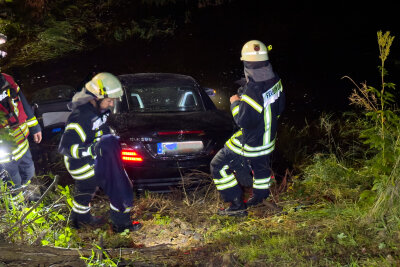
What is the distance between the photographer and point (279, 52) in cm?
1485

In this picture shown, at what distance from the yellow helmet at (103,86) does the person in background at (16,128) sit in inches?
43.4

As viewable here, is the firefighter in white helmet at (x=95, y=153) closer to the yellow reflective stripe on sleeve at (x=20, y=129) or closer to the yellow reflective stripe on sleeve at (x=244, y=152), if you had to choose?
the yellow reflective stripe on sleeve at (x=20, y=129)

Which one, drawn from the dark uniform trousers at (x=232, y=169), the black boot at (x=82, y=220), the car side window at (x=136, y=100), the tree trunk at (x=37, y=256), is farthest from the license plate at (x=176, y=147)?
the tree trunk at (x=37, y=256)

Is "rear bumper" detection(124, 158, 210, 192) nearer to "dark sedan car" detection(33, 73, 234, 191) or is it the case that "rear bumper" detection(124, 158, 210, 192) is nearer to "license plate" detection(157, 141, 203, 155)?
"dark sedan car" detection(33, 73, 234, 191)

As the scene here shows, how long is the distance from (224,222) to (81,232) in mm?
1458

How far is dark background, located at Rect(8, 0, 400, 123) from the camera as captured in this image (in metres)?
11.5

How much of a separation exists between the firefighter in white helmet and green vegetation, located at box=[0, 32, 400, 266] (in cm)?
27

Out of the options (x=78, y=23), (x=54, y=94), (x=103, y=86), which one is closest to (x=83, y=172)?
(x=103, y=86)

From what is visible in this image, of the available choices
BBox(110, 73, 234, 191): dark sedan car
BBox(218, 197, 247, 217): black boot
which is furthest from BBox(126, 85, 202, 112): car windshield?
BBox(218, 197, 247, 217): black boot

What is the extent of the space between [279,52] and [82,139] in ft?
36.4

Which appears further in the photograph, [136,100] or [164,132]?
[136,100]

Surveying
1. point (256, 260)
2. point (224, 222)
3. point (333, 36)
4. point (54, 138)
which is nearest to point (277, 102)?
point (224, 222)

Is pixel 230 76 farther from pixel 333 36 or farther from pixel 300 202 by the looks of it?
pixel 300 202

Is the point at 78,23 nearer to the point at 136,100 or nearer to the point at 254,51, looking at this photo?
the point at 136,100
